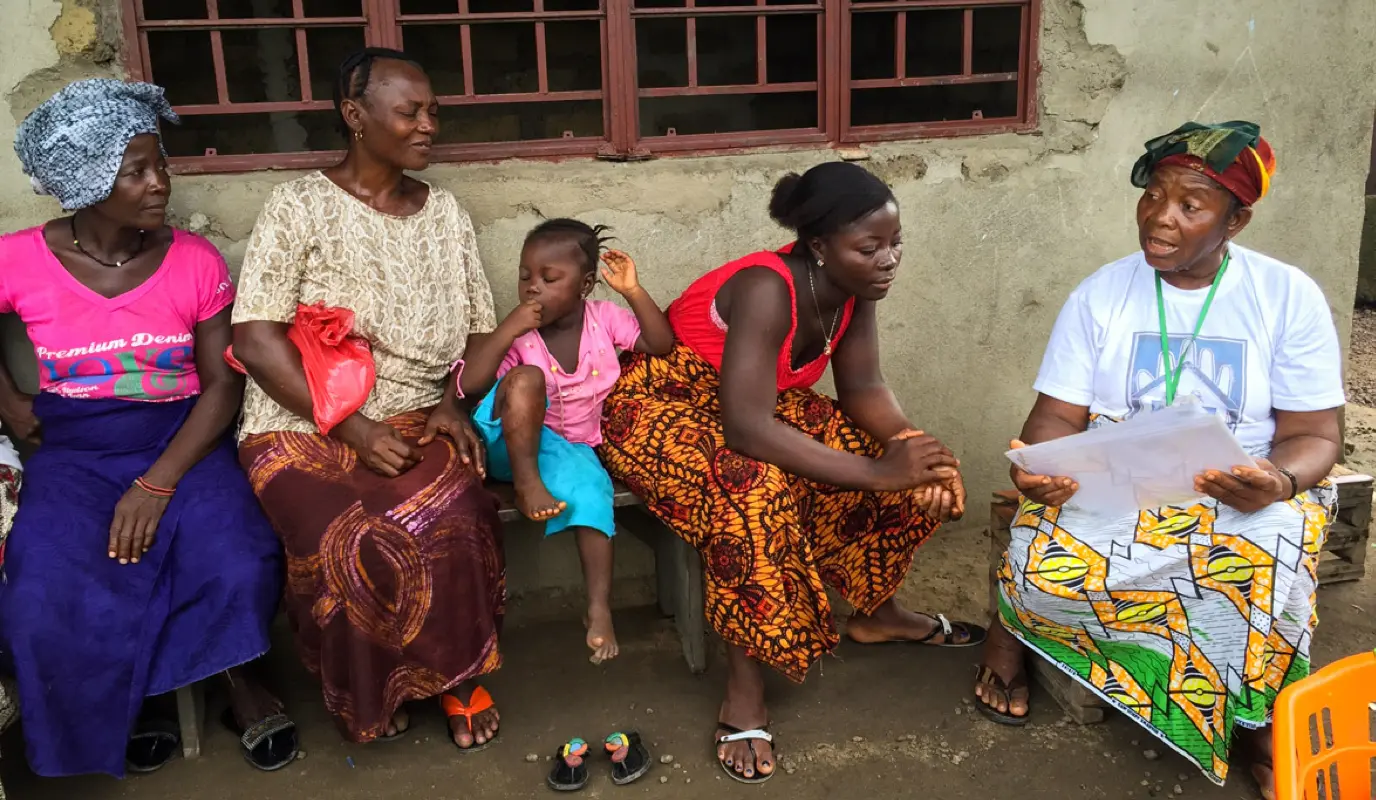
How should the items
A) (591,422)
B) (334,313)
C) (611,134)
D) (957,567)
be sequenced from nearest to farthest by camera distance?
(334,313)
(591,422)
(611,134)
(957,567)

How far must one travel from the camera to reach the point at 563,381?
3.17m

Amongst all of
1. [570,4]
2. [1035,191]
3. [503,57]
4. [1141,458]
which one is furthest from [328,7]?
[1141,458]

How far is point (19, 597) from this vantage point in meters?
2.60

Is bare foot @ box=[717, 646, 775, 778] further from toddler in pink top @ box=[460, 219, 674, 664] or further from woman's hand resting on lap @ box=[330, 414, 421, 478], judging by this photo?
woman's hand resting on lap @ box=[330, 414, 421, 478]

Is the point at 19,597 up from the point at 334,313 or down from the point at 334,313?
down

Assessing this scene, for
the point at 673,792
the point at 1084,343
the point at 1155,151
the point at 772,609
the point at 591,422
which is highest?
the point at 1155,151

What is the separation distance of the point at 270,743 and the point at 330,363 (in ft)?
3.31

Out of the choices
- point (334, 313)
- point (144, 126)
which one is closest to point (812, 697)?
point (334, 313)

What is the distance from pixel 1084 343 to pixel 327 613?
206 centimetres

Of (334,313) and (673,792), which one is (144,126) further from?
(673,792)

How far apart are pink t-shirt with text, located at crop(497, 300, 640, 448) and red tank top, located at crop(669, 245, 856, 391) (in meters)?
0.16

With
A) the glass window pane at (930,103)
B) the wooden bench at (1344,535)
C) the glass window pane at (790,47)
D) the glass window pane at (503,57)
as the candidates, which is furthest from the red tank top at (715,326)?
the glass window pane at (503,57)

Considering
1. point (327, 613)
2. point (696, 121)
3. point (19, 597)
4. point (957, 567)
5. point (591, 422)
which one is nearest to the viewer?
point (19, 597)

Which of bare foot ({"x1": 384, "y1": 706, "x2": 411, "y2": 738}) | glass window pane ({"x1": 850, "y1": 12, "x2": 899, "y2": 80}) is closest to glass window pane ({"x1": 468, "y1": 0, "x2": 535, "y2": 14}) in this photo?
glass window pane ({"x1": 850, "y1": 12, "x2": 899, "y2": 80})
